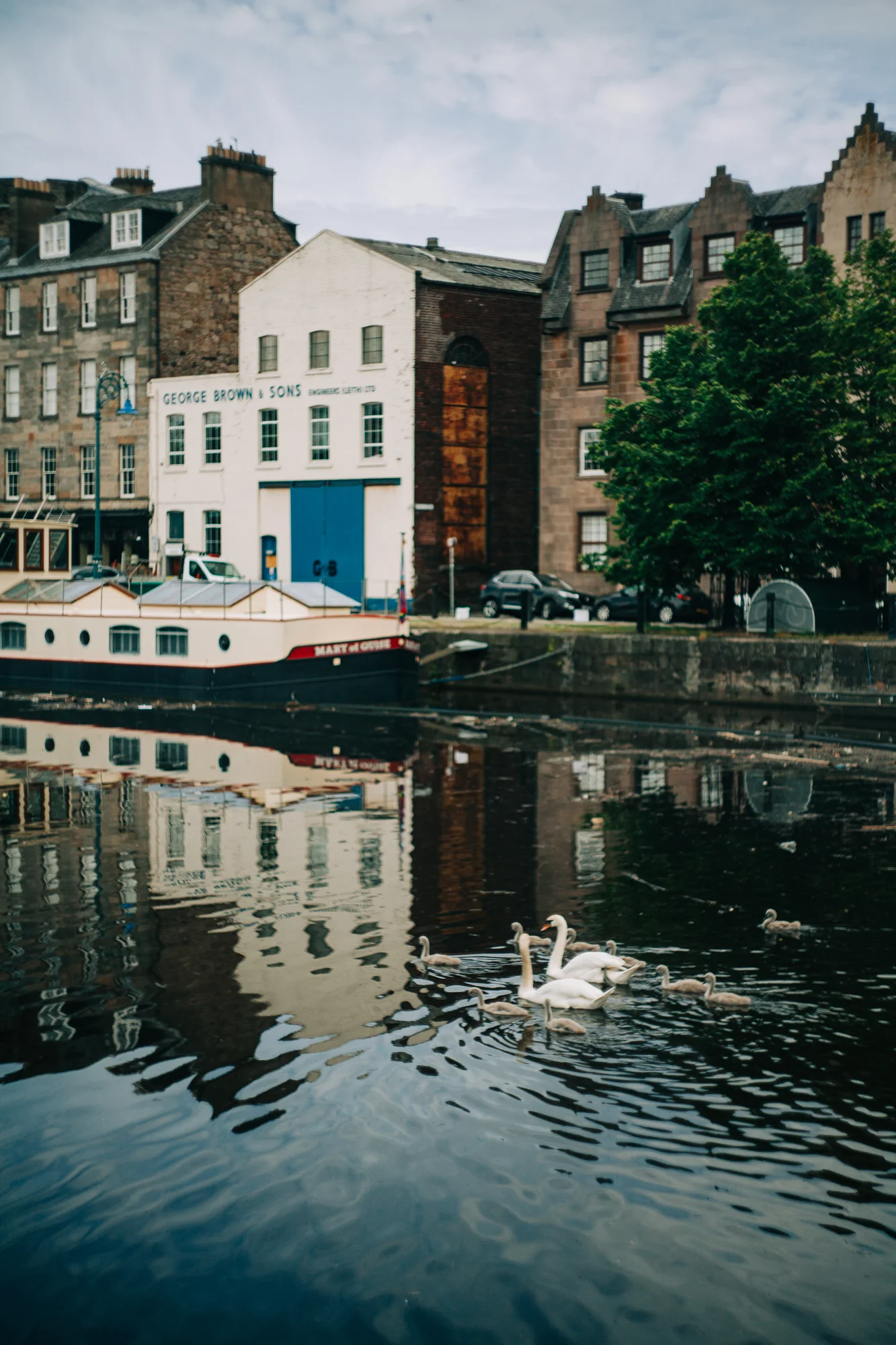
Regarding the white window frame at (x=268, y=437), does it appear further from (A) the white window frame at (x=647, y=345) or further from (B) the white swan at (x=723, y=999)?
(B) the white swan at (x=723, y=999)

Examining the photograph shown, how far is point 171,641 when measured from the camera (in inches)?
1590

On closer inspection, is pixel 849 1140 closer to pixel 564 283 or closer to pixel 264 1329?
pixel 264 1329

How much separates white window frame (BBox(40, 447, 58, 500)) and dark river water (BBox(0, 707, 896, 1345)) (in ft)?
164

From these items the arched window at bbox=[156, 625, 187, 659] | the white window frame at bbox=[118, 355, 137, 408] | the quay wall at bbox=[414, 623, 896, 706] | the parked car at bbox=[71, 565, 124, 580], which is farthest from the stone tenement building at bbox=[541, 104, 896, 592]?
the white window frame at bbox=[118, 355, 137, 408]

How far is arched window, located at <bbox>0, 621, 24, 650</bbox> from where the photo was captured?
144ft

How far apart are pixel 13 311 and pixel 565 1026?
63692 mm

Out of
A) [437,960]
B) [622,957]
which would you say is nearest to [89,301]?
[437,960]

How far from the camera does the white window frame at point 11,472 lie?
6825 centimetres

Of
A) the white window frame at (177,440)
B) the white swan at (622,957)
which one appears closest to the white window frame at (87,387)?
the white window frame at (177,440)

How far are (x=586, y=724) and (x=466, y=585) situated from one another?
69.7 ft

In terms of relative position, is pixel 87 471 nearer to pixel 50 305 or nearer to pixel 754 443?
pixel 50 305

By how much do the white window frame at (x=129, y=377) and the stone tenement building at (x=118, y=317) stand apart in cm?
7

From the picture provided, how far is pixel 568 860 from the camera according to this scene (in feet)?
59.8

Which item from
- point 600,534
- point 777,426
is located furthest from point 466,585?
point 777,426
